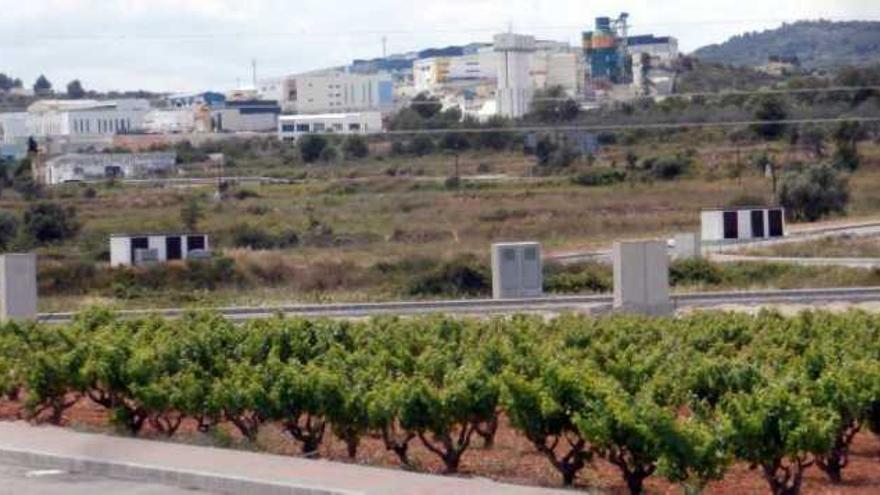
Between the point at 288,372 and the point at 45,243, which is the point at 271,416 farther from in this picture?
the point at 45,243

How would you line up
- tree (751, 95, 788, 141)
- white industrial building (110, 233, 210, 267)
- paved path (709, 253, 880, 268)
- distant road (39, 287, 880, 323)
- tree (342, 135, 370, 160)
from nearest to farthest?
distant road (39, 287, 880, 323) → paved path (709, 253, 880, 268) → white industrial building (110, 233, 210, 267) → tree (751, 95, 788, 141) → tree (342, 135, 370, 160)

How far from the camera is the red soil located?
14438mm

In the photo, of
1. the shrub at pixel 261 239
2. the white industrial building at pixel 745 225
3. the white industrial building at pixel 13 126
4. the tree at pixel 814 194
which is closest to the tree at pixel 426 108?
the white industrial building at pixel 13 126

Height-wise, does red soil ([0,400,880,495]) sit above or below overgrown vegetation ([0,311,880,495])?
below

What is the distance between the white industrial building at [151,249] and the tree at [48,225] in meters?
15.6

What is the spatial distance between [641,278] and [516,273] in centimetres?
933

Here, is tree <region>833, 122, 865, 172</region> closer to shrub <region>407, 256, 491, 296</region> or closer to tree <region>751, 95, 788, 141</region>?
tree <region>751, 95, 788, 141</region>

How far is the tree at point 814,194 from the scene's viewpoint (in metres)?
79.5

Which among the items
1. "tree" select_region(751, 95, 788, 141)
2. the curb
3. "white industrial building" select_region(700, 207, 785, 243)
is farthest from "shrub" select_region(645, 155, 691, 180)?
the curb

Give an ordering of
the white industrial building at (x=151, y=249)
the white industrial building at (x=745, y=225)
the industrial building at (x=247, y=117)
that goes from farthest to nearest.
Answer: the industrial building at (x=247, y=117) → the white industrial building at (x=745, y=225) → the white industrial building at (x=151, y=249)

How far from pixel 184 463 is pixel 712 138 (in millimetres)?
100779

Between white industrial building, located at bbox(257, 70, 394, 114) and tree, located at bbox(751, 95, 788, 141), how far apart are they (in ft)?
166

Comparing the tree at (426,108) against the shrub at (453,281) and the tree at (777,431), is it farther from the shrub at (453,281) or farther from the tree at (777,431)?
the tree at (777,431)

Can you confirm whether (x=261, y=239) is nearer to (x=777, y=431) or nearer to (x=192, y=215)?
(x=192, y=215)
